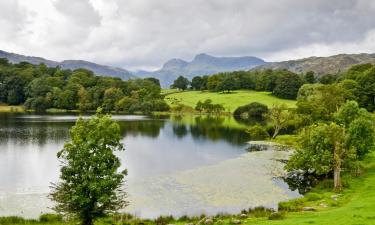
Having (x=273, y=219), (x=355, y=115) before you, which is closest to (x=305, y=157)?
(x=355, y=115)

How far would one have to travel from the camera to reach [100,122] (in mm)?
28875

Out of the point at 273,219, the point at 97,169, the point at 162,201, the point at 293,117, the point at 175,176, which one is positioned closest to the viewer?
the point at 97,169

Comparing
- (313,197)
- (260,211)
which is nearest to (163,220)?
(260,211)

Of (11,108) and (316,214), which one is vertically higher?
(11,108)

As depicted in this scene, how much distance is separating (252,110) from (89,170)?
487 feet

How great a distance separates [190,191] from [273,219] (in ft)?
54.4

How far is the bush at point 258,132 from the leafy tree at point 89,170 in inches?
2599

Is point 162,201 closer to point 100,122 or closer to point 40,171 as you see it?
point 100,122

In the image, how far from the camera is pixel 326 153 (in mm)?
47375

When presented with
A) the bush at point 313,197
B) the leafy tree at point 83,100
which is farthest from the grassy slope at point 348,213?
the leafy tree at point 83,100

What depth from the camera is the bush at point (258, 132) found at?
92394 millimetres

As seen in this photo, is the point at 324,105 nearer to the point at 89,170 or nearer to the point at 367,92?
the point at 367,92

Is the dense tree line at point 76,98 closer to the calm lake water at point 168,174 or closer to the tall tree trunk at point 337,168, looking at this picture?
the calm lake water at point 168,174

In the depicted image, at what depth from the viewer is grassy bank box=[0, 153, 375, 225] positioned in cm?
2975
